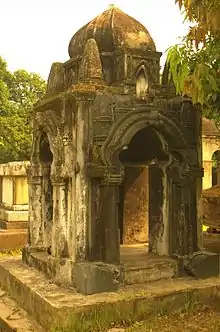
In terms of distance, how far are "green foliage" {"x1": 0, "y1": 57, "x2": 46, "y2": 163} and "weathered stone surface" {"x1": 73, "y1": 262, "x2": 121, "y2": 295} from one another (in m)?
15.8

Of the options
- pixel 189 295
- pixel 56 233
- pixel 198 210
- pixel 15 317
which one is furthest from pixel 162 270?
pixel 15 317

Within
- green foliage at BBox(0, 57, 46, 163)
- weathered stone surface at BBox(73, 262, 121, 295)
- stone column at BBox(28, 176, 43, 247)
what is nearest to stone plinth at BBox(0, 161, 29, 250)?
stone column at BBox(28, 176, 43, 247)

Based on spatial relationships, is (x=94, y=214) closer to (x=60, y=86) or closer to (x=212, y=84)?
(x=60, y=86)

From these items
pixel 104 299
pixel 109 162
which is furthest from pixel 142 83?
pixel 104 299

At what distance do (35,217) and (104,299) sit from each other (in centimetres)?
240

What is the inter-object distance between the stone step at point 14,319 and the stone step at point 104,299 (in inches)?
3.2

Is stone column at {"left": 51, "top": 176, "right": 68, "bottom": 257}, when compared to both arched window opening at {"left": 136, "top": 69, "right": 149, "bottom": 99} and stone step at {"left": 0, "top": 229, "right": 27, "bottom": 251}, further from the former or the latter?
stone step at {"left": 0, "top": 229, "right": 27, "bottom": 251}

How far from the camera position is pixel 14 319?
5.88m

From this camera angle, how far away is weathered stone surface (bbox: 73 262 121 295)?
5.73 metres

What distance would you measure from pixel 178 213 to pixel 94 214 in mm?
1396

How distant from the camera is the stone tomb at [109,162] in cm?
598

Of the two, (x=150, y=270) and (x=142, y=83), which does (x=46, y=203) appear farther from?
(x=142, y=83)

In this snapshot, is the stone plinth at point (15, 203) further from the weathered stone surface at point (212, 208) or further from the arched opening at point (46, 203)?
the weathered stone surface at point (212, 208)

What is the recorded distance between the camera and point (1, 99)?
2586 cm
